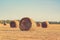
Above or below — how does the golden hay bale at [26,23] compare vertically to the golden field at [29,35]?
above

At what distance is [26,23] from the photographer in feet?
76.7

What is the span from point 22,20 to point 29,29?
1348 millimetres

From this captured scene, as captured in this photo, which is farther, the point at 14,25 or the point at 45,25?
the point at 45,25

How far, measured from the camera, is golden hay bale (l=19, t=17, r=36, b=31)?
2252 cm

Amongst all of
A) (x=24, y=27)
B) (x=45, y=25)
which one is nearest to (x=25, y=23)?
(x=24, y=27)

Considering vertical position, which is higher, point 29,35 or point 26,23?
point 26,23

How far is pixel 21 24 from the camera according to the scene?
23.1 metres

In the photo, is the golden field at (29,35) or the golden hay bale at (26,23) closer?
the golden field at (29,35)

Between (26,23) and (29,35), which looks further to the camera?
(26,23)

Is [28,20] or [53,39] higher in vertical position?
[28,20]

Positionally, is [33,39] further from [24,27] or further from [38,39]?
[24,27]

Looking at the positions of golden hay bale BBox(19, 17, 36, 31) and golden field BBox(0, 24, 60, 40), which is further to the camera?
golden hay bale BBox(19, 17, 36, 31)

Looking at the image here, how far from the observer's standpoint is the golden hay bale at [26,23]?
2252 cm

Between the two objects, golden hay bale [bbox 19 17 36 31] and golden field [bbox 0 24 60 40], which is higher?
golden hay bale [bbox 19 17 36 31]
